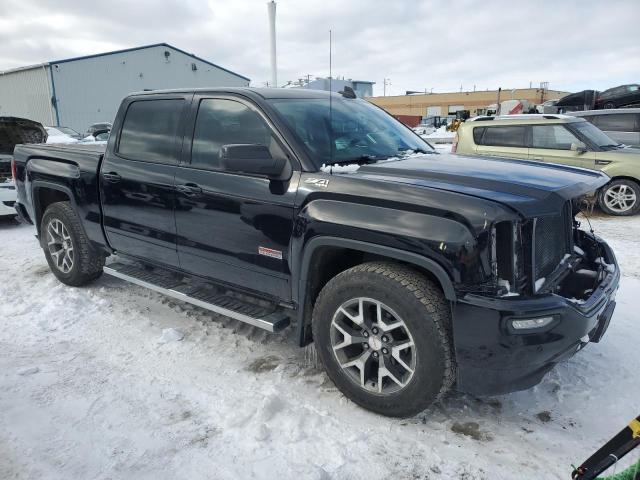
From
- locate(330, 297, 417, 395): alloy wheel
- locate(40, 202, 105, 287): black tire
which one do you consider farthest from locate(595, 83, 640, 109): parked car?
locate(40, 202, 105, 287): black tire

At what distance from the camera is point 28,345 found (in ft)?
12.0

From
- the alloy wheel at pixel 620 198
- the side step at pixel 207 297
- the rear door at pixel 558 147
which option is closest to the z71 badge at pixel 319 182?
the side step at pixel 207 297

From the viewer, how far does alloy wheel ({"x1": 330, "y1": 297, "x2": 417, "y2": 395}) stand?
2613 mm

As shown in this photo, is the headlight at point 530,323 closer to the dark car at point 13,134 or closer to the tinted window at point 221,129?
the tinted window at point 221,129

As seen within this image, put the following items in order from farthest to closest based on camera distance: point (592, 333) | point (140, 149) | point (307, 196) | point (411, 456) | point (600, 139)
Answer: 1. point (600, 139)
2. point (140, 149)
3. point (307, 196)
4. point (592, 333)
5. point (411, 456)

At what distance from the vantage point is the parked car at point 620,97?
1520 cm

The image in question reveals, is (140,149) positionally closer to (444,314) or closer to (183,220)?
(183,220)

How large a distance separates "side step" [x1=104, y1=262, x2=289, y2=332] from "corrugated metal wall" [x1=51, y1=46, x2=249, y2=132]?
2383 cm

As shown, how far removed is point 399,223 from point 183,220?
1.78 meters

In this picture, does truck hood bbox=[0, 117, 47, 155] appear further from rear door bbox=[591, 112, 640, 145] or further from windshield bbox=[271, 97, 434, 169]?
rear door bbox=[591, 112, 640, 145]

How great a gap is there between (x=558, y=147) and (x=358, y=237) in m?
7.05

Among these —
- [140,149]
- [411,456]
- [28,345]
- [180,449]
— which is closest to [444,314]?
[411,456]

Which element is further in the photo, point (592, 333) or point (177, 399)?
point (177, 399)

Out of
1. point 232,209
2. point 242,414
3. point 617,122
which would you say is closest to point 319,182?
point 232,209
